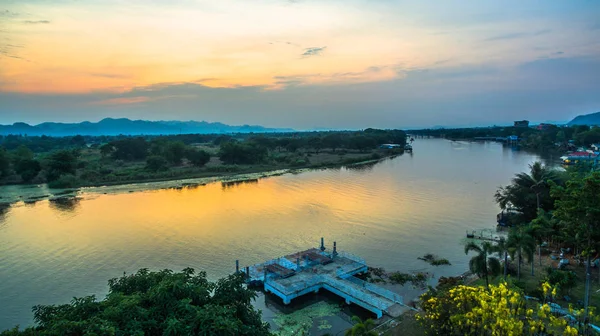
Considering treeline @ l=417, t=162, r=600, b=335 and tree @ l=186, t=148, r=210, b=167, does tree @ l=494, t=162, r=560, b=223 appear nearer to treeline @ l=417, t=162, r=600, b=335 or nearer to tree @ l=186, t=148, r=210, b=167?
treeline @ l=417, t=162, r=600, b=335

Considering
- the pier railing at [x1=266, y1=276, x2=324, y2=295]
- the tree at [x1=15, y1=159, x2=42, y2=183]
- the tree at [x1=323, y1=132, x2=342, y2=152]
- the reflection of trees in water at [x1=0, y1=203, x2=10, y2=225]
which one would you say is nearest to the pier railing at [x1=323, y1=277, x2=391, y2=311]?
the pier railing at [x1=266, y1=276, x2=324, y2=295]

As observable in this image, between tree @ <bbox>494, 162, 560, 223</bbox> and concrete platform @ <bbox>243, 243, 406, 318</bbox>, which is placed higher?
tree @ <bbox>494, 162, 560, 223</bbox>

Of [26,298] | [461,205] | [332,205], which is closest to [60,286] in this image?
[26,298]

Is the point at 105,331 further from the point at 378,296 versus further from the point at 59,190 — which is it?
the point at 59,190

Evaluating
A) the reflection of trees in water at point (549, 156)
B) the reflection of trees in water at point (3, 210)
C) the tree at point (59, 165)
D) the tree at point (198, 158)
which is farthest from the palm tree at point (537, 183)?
the tree at point (59, 165)

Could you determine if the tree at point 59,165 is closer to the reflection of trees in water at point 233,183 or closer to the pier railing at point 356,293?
the reflection of trees in water at point 233,183

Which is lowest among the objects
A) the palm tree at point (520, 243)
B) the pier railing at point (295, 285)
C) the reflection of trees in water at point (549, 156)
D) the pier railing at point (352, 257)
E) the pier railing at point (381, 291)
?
the pier railing at point (381, 291)
